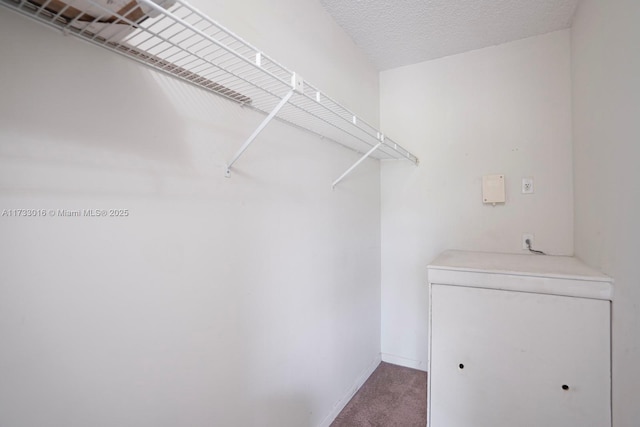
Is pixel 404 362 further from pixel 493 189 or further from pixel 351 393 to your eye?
pixel 493 189

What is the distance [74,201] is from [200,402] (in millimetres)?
747

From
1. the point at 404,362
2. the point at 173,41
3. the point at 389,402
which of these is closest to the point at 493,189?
the point at 404,362

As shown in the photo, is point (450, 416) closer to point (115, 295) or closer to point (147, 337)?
point (147, 337)

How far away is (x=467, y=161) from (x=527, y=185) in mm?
431

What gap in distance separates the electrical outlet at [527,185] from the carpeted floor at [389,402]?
63.8 inches

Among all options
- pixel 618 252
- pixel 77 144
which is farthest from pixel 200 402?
pixel 618 252

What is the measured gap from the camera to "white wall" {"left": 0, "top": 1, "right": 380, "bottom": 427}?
0.58 metres

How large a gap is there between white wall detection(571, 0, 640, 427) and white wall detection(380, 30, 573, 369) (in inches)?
16.5

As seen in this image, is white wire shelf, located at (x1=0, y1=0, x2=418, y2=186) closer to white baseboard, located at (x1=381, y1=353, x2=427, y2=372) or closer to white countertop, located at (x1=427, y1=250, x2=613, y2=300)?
white countertop, located at (x1=427, y1=250, x2=613, y2=300)

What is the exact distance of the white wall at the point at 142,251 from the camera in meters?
0.58

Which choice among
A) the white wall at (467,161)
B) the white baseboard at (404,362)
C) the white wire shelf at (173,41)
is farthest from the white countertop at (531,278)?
the white baseboard at (404,362)

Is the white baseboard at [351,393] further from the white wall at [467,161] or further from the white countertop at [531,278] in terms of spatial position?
the white countertop at [531,278]

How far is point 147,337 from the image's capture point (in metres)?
0.79

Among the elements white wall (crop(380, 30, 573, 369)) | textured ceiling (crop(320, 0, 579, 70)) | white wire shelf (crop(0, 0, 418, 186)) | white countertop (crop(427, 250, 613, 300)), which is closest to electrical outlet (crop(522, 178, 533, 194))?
white wall (crop(380, 30, 573, 369))
